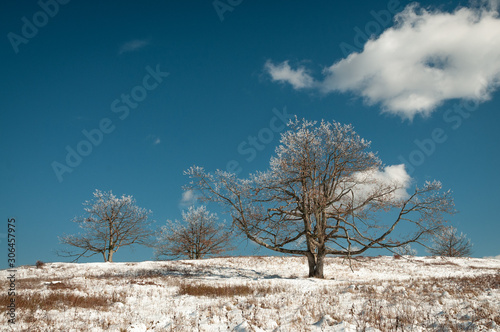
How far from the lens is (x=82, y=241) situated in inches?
1399

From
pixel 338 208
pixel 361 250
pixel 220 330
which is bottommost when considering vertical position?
pixel 220 330

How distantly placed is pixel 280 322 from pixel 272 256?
27.6 meters

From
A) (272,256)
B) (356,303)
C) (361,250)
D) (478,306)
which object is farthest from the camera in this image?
(272,256)

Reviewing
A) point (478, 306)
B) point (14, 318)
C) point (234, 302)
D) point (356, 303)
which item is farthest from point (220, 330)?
point (478, 306)

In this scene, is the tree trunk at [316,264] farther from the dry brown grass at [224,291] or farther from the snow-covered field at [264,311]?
the snow-covered field at [264,311]

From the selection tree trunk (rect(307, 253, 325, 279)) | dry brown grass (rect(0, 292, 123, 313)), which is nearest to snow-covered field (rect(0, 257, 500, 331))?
dry brown grass (rect(0, 292, 123, 313))

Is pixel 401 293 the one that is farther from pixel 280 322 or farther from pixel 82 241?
pixel 82 241

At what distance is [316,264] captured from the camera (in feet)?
67.0

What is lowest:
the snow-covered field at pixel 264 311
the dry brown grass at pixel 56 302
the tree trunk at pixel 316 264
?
the snow-covered field at pixel 264 311

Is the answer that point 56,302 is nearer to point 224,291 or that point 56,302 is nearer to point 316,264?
point 224,291

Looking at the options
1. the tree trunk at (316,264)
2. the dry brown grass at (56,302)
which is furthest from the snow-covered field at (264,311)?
the tree trunk at (316,264)

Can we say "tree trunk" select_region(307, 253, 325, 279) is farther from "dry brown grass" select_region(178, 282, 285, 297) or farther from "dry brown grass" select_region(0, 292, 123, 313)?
"dry brown grass" select_region(0, 292, 123, 313)

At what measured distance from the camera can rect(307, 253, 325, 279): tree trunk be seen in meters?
20.2

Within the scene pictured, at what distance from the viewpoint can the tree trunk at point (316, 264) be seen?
795 inches
